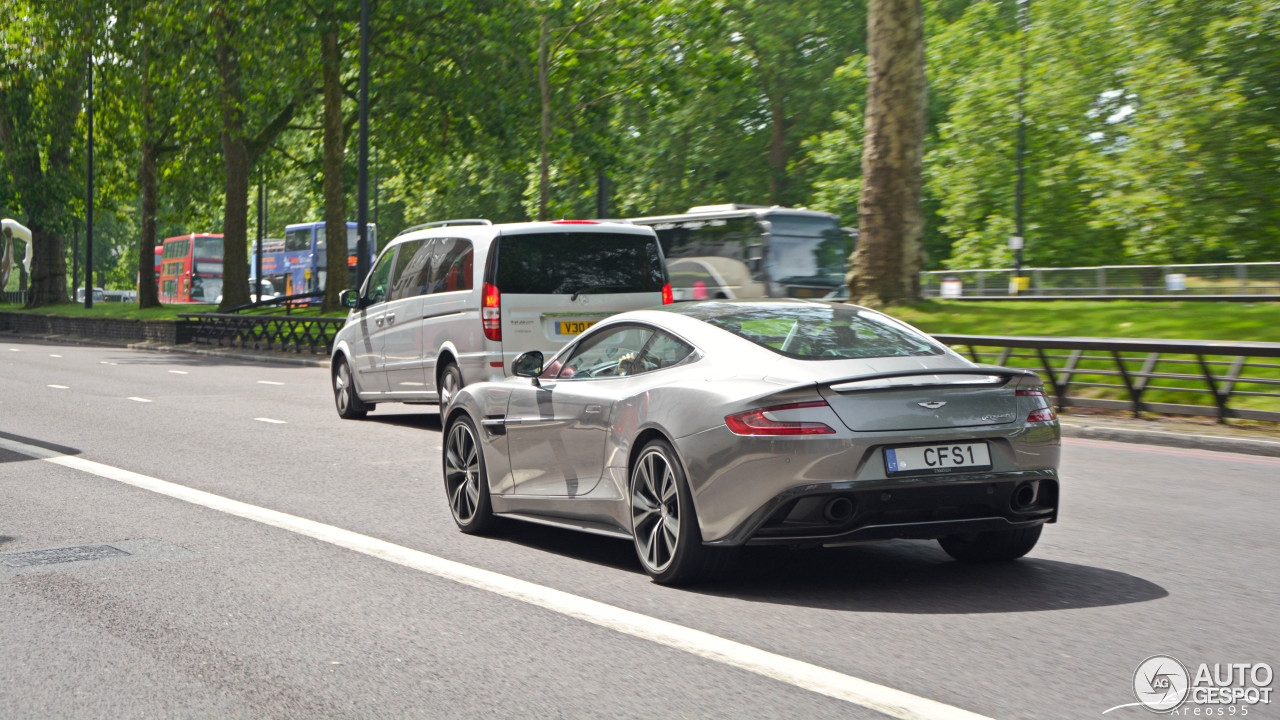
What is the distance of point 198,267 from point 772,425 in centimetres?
6775

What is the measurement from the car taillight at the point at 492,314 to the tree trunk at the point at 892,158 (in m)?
8.98

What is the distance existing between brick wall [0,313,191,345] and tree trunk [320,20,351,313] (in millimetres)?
6443

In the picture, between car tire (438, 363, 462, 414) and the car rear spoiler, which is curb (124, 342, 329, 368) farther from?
the car rear spoiler

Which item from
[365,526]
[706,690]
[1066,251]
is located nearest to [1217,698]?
[706,690]

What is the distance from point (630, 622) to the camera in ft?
17.4

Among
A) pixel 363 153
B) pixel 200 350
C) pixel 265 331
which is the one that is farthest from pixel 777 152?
pixel 363 153

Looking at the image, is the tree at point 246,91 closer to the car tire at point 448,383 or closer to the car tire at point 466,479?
the car tire at point 448,383

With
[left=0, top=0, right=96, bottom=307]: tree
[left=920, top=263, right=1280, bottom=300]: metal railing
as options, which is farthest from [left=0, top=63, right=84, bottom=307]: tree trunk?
[left=920, top=263, right=1280, bottom=300]: metal railing

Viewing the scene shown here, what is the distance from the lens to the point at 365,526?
7742 mm

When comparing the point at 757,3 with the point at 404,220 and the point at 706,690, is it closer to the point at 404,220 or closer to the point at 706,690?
the point at 404,220

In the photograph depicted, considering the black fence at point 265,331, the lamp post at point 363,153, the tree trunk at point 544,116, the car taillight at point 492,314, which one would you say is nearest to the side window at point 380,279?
the car taillight at point 492,314

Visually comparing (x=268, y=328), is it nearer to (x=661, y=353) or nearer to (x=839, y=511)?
(x=661, y=353)

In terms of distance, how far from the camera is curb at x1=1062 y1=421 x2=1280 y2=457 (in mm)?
11625

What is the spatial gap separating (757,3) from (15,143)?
27.8m
